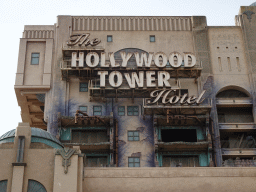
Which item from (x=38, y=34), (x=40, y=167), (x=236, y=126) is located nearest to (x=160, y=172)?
(x=40, y=167)

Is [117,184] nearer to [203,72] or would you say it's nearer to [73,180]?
[73,180]

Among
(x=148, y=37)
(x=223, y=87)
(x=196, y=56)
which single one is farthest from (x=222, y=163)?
(x=148, y=37)

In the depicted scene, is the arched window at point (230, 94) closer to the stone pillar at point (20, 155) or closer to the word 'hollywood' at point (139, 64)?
the word 'hollywood' at point (139, 64)

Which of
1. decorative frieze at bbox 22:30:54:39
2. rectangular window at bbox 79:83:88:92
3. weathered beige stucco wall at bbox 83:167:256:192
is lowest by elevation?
weathered beige stucco wall at bbox 83:167:256:192

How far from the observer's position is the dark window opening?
206 ft

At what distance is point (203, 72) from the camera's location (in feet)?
212

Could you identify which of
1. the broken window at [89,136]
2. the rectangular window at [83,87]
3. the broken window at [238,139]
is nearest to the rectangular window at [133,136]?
the broken window at [89,136]

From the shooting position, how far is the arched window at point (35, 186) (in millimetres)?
38906

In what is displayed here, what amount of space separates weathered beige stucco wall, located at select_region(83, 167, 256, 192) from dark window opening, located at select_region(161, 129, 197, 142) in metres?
17.1

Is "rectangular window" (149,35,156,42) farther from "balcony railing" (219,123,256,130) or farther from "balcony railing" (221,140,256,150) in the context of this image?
"balcony railing" (221,140,256,150)

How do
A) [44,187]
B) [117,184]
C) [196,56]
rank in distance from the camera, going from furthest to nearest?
[196,56]
[117,184]
[44,187]

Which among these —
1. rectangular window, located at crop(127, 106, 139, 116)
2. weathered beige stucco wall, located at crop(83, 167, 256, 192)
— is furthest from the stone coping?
rectangular window, located at crop(127, 106, 139, 116)

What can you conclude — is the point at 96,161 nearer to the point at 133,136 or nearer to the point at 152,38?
the point at 133,136

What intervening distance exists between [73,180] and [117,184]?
6.62 metres
